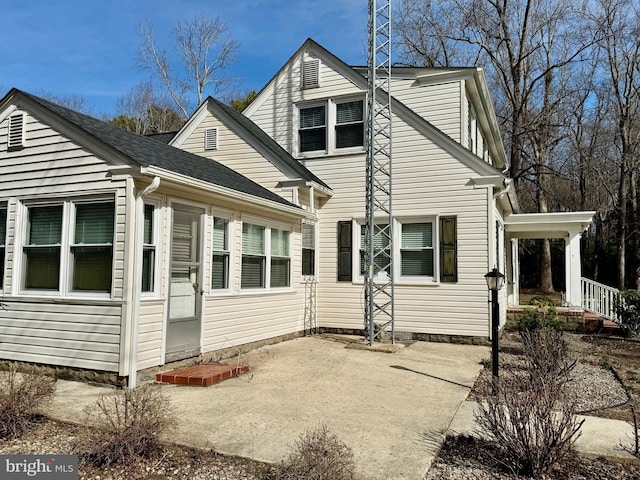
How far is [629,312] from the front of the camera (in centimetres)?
1064

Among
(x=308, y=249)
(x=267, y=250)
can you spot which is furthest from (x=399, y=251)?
(x=267, y=250)

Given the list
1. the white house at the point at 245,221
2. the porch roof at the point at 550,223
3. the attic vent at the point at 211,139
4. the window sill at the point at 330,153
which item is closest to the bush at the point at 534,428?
the white house at the point at 245,221

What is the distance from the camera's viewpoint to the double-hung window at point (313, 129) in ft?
36.5

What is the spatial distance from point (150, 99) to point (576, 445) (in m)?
30.5

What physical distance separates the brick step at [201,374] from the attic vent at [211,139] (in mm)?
5649

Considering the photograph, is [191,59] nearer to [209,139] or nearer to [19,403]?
[209,139]

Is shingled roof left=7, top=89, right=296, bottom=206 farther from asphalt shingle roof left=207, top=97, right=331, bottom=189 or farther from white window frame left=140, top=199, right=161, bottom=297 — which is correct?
asphalt shingle roof left=207, top=97, right=331, bottom=189

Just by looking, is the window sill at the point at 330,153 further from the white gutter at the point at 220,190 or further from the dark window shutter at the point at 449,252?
the dark window shutter at the point at 449,252

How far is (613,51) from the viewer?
72.4 ft

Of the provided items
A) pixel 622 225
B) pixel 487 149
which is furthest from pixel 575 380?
pixel 622 225

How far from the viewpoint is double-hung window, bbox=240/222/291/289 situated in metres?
8.27

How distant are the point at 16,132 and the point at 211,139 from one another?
4458 mm

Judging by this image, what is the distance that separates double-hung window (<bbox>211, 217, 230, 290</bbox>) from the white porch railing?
377 inches

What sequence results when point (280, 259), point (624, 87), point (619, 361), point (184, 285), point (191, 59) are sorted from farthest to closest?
1. point (191, 59)
2. point (624, 87)
3. point (280, 259)
4. point (619, 361)
5. point (184, 285)
